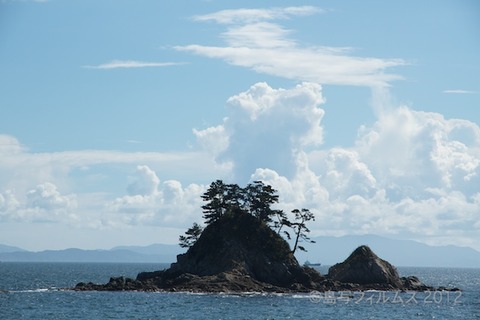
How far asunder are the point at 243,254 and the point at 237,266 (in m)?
3.07

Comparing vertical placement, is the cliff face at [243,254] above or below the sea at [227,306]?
above

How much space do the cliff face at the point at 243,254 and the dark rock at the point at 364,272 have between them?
1069cm

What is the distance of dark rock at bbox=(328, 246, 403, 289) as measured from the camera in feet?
479

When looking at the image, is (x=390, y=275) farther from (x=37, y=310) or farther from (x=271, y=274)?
(x=37, y=310)

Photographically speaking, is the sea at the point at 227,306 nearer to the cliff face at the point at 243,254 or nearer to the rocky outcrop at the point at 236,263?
the rocky outcrop at the point at 236,263

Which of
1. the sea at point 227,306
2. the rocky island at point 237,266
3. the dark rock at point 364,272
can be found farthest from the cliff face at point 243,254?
the dark rock at point 364,272

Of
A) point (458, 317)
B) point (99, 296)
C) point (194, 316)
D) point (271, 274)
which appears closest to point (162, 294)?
point (99, 296)

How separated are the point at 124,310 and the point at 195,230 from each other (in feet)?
176

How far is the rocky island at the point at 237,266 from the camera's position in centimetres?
13125

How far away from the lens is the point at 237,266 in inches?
5207

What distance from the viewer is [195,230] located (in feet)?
504

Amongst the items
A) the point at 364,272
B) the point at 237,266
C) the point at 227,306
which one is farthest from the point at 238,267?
the point at 364,272

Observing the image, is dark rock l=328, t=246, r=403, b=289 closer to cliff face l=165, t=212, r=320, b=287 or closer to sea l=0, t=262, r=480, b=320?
sea l=0, t=262, r=480, b=320

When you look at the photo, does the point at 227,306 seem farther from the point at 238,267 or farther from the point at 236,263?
the point at 236,263
